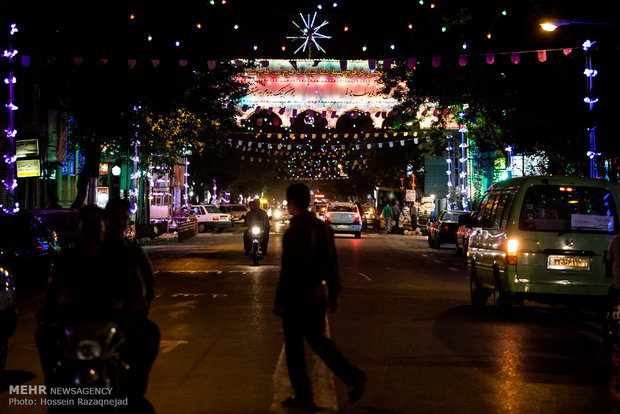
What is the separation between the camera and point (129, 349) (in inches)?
232

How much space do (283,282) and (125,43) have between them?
78.7 feet

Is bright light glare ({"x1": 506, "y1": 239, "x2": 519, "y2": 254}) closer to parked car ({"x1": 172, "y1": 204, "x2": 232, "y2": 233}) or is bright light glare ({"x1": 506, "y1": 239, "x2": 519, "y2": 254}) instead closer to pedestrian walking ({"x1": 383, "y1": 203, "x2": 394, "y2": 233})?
→ pedestrian walking ({"x1": 383, "y1": 203, "x2": 394, "y2": 233})

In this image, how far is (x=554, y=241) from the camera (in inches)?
516

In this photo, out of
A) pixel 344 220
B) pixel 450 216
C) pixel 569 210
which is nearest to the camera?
pixel 569 210

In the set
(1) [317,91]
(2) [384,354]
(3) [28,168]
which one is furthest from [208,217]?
(2) [384,354]

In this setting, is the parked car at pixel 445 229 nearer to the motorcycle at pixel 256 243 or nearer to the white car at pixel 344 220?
the white car at pixel 344 220

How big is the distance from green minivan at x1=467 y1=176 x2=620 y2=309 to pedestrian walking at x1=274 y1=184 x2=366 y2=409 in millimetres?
6476

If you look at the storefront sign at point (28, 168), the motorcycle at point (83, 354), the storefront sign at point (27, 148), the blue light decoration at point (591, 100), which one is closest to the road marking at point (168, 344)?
the motorcycle at point (83, 354)

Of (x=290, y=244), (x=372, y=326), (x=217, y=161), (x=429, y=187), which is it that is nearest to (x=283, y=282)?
(x=290, y=244)

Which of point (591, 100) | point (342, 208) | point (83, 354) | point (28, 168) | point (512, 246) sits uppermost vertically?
point (591, 100)

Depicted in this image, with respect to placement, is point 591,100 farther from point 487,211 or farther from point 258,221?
point 487,211

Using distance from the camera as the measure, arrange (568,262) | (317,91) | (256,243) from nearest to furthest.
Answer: (568,262) → (256,243) → (317,91)

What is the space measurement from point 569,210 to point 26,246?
33.5 ft

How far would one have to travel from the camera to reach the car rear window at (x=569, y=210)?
13.2m
